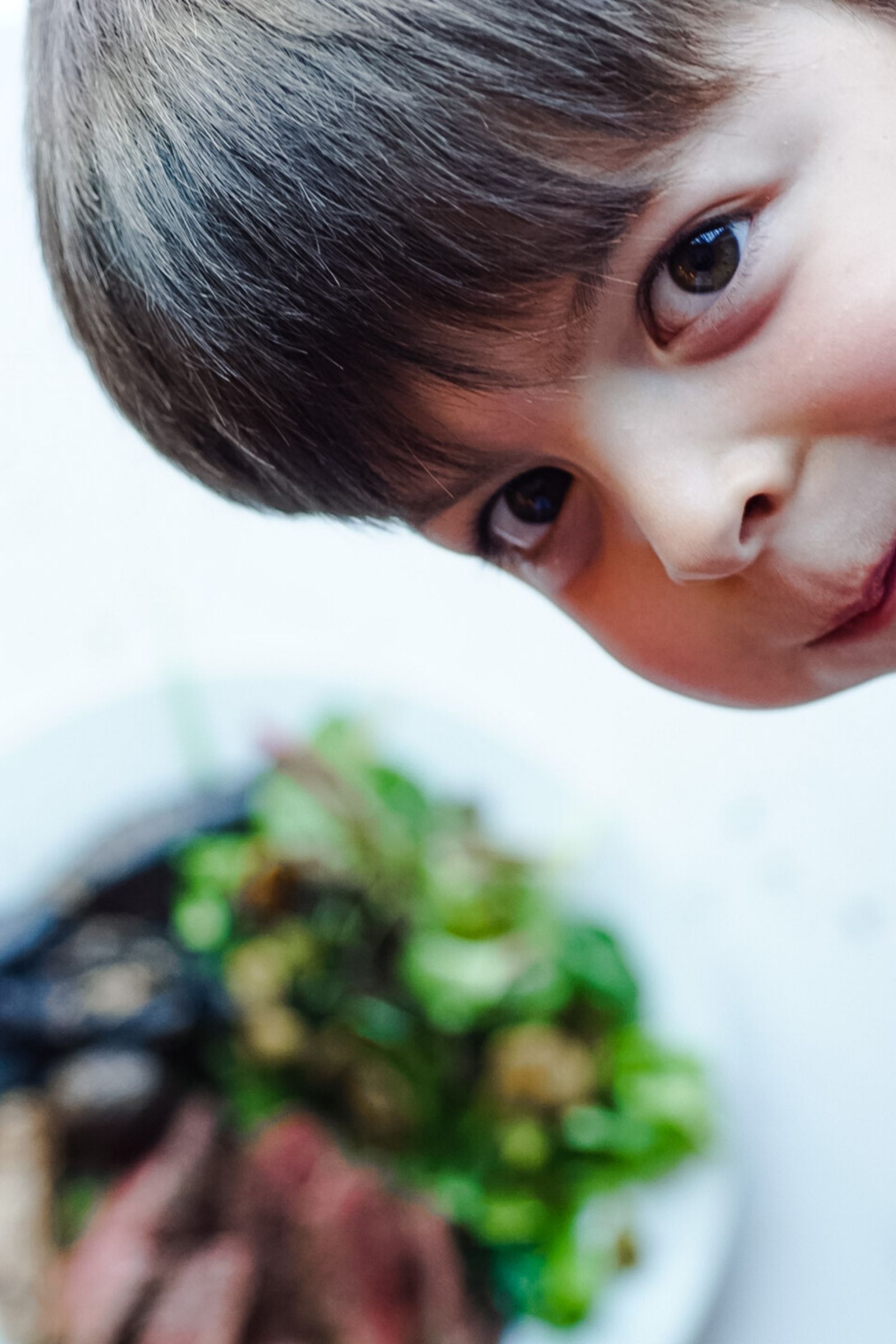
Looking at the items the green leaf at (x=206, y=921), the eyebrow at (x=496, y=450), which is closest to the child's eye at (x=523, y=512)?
the eyebrow at (x=496, y=450)

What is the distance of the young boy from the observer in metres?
0.23

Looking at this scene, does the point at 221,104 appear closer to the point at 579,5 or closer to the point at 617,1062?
the point at 579,5

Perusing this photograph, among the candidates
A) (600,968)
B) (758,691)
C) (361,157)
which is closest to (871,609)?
(758,691)

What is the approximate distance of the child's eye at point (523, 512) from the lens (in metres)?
0.29

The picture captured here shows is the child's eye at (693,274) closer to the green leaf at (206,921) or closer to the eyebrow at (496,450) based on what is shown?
the eyebrow at (496,450)

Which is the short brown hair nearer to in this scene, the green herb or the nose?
the nose

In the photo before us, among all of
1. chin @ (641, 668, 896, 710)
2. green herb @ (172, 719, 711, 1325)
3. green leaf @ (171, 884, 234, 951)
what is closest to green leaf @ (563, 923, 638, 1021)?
green herb @ (172, 719, 711, 1325)

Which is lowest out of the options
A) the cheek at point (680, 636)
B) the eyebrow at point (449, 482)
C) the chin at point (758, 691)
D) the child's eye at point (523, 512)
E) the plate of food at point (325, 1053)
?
the plate of food at point (325, 1053)

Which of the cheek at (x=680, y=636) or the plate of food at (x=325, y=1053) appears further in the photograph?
the plate of food at (x=325, y=1053)

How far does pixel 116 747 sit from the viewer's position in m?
0.60

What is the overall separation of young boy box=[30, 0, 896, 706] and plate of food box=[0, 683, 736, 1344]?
1.14 feet

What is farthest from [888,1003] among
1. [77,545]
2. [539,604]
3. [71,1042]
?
[77,545]

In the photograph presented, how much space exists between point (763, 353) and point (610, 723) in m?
0.41

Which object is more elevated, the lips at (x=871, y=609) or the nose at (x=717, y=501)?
the nose at (x=717, y=501)
